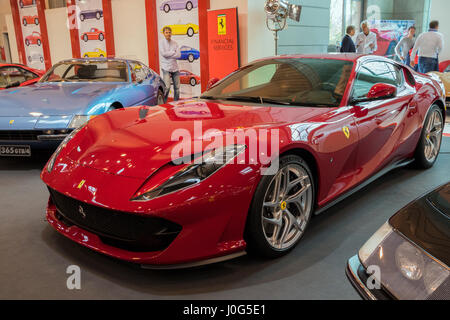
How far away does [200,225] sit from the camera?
5.99 feet

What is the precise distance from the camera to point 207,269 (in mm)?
2098

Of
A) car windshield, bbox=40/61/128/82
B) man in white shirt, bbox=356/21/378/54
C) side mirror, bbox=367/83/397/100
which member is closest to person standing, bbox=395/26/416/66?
man in white shirt, bbox=356/21/378/54

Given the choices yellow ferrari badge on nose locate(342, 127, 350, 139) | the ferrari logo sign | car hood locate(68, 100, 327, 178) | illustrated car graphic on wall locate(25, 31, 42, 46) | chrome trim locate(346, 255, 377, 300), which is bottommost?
chrome trim locate(346, 255, 377, 300)

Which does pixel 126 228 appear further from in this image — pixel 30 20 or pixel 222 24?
pixel 30 20

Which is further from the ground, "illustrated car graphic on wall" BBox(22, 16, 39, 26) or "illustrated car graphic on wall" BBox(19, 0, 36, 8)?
"illustrated car graphic on wall" BBox(19, 0, 36, 8)

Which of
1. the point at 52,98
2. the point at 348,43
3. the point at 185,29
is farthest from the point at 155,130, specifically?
the point at 348,43

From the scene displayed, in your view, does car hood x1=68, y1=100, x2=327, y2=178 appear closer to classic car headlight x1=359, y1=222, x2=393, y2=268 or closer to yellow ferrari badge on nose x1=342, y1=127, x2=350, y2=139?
yellow ferrari badge on nose x1=342, y1=127, x2=350, y2=139

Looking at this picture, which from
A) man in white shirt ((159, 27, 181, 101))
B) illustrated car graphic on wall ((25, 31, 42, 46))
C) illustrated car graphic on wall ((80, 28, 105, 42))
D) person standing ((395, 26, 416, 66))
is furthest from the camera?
illustrated car graphic on wall ((25, 31, 42, 46))

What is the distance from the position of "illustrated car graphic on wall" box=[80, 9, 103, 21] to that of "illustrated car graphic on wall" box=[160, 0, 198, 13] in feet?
7.60

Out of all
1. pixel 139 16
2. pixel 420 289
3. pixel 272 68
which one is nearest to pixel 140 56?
pixel 139 16

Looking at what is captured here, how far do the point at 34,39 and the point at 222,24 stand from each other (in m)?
8.16

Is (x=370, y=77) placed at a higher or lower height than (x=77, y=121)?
higher

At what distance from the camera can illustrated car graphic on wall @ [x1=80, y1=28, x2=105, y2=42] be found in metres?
10.8
